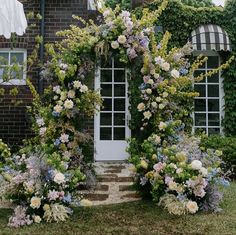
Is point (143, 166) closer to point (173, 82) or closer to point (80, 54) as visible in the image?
point (173, 82)

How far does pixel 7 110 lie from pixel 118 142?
2.81m

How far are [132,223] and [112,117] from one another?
18.7 ft

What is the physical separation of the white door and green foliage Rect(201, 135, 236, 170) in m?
Result: 2.43

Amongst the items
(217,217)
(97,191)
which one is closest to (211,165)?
(217,217)

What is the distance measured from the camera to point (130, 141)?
21.5ft

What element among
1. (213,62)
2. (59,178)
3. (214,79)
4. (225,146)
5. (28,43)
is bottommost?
(59,178)

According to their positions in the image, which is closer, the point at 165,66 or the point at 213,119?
the point at 165,66

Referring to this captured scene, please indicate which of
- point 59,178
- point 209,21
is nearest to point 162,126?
point 59,178

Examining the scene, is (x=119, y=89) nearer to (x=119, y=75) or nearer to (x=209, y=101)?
(x=119, y=75)

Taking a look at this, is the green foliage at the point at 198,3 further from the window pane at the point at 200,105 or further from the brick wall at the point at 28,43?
the brick wall at the point at 28,43

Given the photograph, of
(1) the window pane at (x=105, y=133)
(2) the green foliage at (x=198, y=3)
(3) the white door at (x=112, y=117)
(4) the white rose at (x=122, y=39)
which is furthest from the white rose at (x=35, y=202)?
(2) the green foliage at (x=198, y=3)

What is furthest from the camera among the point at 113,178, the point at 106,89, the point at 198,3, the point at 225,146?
the point at 198,3

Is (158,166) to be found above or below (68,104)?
below

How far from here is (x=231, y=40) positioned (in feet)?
34.6
